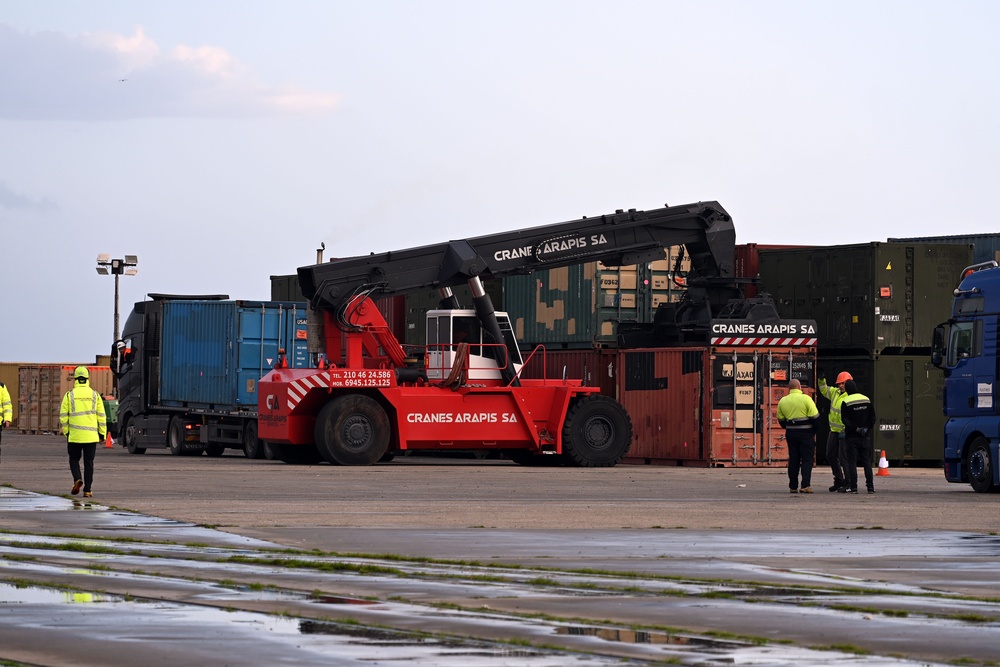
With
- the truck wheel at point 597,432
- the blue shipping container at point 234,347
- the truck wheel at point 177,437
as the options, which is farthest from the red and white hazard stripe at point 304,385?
the truck wheel at point 177,437

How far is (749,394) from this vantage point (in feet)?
108

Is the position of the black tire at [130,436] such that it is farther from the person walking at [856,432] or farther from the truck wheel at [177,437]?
the person walking at [856,432]

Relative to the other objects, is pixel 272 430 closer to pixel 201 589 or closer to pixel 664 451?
pixel 664 451

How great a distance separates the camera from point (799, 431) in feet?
78.7

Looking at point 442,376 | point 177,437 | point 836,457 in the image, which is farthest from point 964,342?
point 177,437

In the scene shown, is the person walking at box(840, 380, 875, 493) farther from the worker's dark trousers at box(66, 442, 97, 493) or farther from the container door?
the worker's dark trousers at box(66, 442, 97, 493)

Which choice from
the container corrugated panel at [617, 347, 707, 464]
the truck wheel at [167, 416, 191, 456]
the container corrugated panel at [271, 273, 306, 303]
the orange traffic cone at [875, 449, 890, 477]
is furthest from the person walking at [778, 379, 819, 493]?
the container corrugated panel at [271, 273, 306, 303]

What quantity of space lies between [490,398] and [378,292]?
282cm

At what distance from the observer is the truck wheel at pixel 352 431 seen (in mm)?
30578

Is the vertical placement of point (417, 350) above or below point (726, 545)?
above

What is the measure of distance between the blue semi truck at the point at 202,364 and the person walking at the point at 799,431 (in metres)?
15.8

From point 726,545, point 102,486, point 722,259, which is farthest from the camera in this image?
point 722,259

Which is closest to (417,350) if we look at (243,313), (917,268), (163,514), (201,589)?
(243,313)

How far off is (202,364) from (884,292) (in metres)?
15.4
